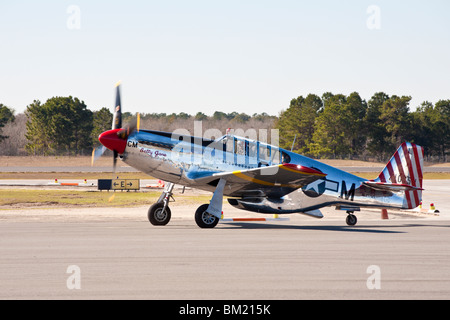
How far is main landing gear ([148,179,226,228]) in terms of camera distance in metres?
17.6

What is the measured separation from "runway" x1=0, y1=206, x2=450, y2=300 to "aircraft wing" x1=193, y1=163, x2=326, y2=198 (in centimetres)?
124

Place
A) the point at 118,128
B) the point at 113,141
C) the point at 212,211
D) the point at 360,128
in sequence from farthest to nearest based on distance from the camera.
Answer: the point at 360,128
the point at 118,128
the point at 113,141
the point at 212,211

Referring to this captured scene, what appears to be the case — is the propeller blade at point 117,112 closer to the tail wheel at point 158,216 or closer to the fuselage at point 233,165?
the fuselage at point 233,165

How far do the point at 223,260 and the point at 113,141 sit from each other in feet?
24.5

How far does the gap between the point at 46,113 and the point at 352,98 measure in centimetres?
5908

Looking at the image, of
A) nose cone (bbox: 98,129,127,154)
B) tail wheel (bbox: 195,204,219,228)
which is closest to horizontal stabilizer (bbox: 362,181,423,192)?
tail wheel (bbox: 195,204,219,228)

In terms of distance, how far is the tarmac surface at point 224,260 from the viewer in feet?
28.5

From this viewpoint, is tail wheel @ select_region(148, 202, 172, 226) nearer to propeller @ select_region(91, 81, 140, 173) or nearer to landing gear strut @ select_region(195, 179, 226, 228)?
landing gear strut @ select_region(195, 179, 226, 228)

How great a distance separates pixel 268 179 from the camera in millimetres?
17953

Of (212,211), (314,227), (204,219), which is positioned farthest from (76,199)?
(314,227)

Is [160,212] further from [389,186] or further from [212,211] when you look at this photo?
[389,186]

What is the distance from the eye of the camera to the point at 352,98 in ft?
354

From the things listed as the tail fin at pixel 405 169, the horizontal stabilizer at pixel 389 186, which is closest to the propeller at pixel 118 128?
the horizontal stabilizer at pixel 389 186
